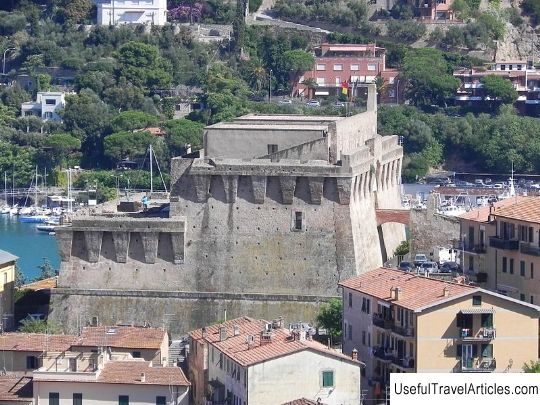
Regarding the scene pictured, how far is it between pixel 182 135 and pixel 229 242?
167ft

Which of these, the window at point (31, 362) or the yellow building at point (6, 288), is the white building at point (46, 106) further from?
the window at point (31, 362)

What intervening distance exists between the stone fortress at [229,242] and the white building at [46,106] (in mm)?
59306

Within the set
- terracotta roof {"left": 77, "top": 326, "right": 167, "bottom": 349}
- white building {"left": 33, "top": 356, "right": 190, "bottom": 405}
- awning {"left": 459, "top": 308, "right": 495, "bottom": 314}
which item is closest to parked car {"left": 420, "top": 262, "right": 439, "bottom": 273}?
terracotta roof {"left": 77, "top": 326, "right": 167, "bottom": 349}

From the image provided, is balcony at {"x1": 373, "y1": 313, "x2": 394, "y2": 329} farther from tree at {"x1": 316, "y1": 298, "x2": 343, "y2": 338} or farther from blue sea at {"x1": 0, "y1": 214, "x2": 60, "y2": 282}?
blue sea at {"x1": 0, "y1": 214, "x2": 60, "y2": 282}

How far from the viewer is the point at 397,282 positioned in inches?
2170

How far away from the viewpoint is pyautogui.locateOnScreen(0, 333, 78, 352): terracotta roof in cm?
5541

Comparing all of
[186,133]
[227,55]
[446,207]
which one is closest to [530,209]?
[446,207]

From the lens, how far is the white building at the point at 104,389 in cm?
5162

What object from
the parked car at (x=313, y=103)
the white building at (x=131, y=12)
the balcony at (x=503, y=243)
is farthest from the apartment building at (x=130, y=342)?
the white building at (x=131, y=12)

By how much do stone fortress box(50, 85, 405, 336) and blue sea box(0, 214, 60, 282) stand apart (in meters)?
19.6

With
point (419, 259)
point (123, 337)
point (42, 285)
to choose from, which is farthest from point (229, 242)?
point (123, 337)

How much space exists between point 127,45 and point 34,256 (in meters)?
31.7

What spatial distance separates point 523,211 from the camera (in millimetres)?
57156

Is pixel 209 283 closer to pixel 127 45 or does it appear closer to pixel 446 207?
pixel 446 207
